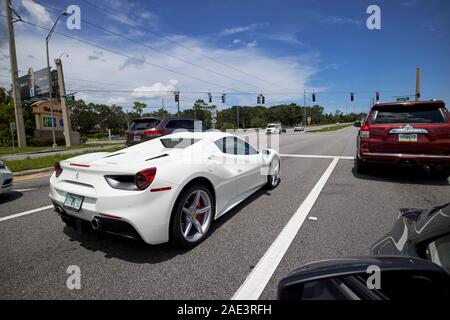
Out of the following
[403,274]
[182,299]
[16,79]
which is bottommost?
[182,299]

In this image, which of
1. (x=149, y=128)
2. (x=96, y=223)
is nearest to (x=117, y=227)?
(x=96, y=223)

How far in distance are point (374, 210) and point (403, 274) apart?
3074mm

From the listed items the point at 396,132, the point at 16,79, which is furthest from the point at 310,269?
the point at 16,79

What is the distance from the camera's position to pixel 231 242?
114 inches

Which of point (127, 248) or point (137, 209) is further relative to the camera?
point (127, 248)

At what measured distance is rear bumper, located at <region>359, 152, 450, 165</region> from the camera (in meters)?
4.83

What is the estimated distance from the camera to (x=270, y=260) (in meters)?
2.48

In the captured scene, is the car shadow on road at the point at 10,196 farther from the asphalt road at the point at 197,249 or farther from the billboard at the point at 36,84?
the billboard at the point at 36,84

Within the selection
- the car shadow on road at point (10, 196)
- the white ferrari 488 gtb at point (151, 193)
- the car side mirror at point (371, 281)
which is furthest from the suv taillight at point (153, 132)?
the car side mirror at point (371, 281)

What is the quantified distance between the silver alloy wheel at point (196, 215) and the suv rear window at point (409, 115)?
4.77 metres

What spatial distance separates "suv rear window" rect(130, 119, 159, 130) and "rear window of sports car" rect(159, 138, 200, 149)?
255 inches

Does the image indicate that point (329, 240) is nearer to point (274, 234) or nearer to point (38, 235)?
point (274, 234)

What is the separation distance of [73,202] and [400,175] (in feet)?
23.3

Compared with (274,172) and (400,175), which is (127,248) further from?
(400,175)
